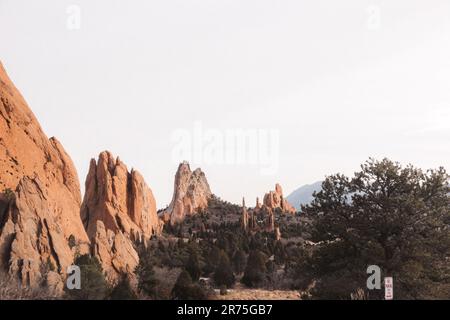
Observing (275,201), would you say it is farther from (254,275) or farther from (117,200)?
(254,275)

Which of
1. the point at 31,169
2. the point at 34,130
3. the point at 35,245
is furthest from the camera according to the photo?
the point at 34,130

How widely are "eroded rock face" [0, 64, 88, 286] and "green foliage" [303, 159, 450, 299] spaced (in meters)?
13.0

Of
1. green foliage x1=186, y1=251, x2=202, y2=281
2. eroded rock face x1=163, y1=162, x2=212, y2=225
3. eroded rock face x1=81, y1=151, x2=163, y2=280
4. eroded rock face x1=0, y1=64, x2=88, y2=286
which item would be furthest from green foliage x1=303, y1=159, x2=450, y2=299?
eroded rock face x1=163, y1=162, x2=212, y2=225

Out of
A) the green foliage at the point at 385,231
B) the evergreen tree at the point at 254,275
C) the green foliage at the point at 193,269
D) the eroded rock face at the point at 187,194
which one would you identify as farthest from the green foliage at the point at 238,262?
the eroded rock face at the point at 187,194

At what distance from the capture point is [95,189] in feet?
242

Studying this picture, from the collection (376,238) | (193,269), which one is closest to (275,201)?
(193,269)

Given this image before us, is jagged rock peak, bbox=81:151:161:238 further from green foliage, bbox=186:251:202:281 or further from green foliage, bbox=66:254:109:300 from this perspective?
green foliage, bbox=66:254:109:300

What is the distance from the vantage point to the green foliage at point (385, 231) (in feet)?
64.5

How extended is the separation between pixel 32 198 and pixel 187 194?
94935 mm

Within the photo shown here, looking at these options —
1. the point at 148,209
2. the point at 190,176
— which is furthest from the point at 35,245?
the point at 190,176

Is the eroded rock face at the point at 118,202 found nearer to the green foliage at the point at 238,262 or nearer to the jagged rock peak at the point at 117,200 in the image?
the jagged rock peak at the point at 117,200
